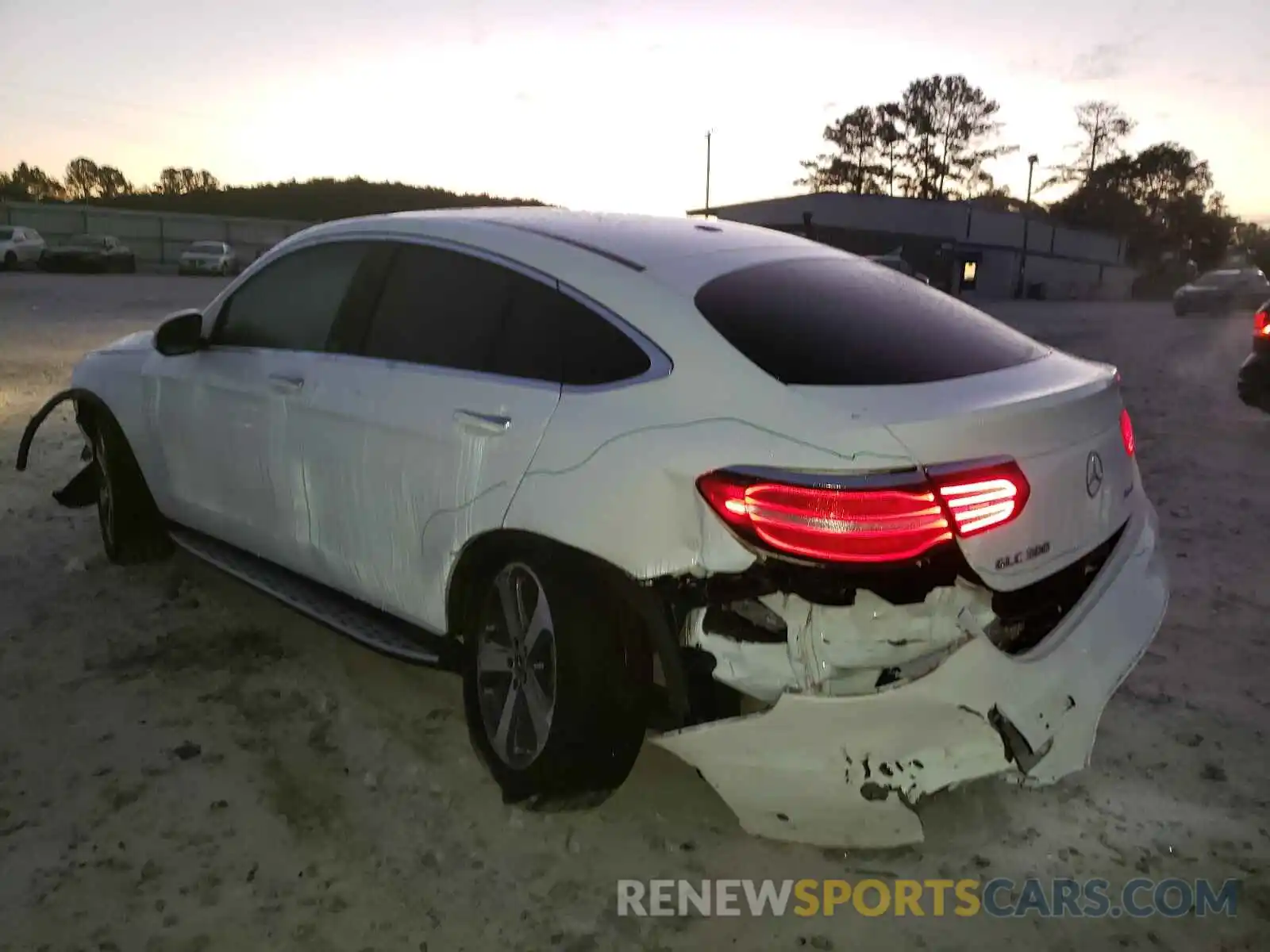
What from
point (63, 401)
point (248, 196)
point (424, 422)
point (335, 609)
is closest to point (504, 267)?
point (424, 422)

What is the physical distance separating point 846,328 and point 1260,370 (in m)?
7.59

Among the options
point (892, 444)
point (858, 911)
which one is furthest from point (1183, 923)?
point (892, 444)

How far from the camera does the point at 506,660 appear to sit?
3.18 m

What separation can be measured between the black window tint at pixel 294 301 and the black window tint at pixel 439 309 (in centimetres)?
30

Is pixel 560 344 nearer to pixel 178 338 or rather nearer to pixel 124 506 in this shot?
pixel 178 338

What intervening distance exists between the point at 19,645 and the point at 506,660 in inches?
94.2

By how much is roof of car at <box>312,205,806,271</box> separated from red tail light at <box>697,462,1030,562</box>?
3.31 ft

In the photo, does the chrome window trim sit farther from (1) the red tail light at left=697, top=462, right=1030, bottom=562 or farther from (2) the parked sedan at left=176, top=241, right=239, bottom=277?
(2) the parked sedan at left=176, top=241, right=239, bottom=277

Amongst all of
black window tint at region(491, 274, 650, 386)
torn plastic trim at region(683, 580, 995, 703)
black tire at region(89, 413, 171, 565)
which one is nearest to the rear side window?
black window tint at region(491, 274, 650, 386)

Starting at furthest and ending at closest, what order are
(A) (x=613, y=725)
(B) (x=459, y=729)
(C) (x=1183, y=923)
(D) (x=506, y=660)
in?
(B) (x=459, y=729) → (D) (x=506, y=660) → (A) (x=613, y=725) → (C) (x=1183, y=923)

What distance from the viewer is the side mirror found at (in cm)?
441

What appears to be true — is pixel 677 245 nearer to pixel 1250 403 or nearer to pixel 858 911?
pixel 858 911

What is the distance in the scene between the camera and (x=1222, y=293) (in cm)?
2995

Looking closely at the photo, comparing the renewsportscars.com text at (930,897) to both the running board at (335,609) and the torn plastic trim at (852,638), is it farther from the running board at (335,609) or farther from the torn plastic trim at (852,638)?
the running board at (335,609)
